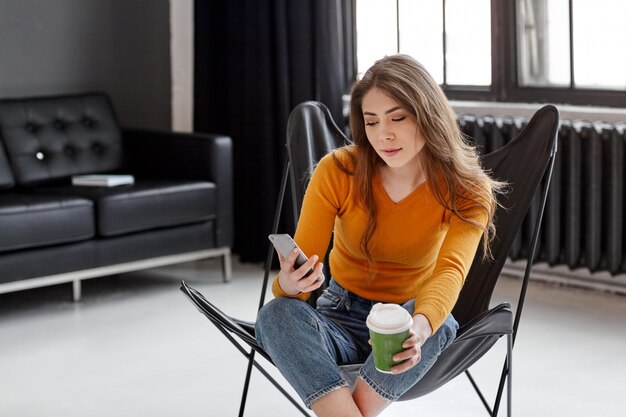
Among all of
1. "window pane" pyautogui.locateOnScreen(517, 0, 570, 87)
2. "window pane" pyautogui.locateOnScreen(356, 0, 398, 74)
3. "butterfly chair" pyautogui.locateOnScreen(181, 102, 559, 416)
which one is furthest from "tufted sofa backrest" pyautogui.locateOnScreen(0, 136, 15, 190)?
"window pane" pyautogui.locateOnScreen(517, 0, 570, 87)

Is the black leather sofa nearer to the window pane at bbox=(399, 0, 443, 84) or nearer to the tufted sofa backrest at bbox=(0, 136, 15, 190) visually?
the tufted sofa backrest at bbox=(0, 136, 15, 190)

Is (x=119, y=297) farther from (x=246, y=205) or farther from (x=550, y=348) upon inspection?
(x=550, y=348)

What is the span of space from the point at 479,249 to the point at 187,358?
117cm

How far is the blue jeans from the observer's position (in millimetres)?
2217

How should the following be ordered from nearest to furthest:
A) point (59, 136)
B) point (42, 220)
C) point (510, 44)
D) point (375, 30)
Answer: point (42, 220) → point (510, 44) → point (59, 136) → point (375, 30)

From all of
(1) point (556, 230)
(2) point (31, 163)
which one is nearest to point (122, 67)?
(2) point (31, 163)


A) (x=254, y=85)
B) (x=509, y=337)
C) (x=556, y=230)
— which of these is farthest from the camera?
(x=254, y=85)

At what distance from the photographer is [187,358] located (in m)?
3.54

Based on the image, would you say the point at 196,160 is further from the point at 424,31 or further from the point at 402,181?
the point at 402,181

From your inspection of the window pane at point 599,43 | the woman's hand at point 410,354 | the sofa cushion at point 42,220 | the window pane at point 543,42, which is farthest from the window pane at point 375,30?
the woman's hand at point 410,354

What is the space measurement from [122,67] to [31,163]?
928 mm

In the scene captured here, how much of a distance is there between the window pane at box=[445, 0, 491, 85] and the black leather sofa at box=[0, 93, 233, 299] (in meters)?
1.08

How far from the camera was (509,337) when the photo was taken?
244cm

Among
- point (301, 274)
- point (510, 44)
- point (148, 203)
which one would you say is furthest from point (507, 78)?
point (301, 274)
